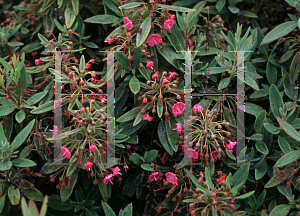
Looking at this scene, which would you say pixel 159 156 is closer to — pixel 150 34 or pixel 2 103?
pixel 150 34

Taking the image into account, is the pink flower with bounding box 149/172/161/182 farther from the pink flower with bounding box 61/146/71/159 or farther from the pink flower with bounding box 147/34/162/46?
the pink flower with bounding box 147/34/162/46

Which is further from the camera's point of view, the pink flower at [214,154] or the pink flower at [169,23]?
the pink flower at [169,23]

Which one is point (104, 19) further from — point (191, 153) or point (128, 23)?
point (191, 153)

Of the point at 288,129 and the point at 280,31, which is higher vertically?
the point at 280,31

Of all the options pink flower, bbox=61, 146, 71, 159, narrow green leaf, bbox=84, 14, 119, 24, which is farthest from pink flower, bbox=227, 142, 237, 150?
narrow green leaf, bbox=84, 14, 119, 24

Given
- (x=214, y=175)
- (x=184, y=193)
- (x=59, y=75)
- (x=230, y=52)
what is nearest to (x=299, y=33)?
(x=230, y=52)

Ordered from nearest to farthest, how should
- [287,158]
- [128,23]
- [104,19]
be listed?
[287,158]
[128,23]
[104,19]

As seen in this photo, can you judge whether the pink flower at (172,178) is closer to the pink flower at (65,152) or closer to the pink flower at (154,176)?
the pink flower at (154,176)

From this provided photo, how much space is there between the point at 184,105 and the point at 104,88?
422 millimetres

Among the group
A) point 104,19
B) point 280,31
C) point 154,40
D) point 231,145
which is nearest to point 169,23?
point 154,40

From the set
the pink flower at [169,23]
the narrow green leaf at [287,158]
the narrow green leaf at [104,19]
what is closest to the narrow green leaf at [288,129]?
the narrow green leaf at [287,158]

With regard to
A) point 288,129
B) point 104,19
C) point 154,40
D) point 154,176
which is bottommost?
point 154,176

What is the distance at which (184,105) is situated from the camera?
1340 mm

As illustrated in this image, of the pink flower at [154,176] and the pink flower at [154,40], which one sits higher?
the pink flower at [154,40]
